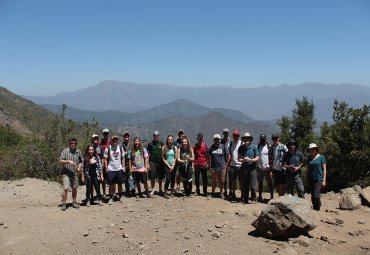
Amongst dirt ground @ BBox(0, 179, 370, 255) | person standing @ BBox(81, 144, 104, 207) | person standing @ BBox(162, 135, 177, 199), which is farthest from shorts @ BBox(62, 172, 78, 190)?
person standing @ BBox(162, 135, 177, 199)

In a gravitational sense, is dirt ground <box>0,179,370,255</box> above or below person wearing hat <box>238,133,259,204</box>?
below

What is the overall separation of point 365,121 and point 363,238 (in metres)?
17.5

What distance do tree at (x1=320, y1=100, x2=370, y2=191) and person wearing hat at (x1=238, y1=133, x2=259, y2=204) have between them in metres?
12.6

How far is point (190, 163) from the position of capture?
37.7ft

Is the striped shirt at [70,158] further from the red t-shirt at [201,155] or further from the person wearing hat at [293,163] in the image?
the person wearing hat at [293,163]

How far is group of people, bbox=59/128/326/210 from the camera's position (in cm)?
1000

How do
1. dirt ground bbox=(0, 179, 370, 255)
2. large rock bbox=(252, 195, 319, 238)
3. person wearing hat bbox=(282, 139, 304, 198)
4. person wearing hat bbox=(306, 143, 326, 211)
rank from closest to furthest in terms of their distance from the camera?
dirt ground bbox=(0, 179, 370, 255), large rock bbox=(252, 195, 319, 238), person wearing hat bbox=(306, 143, 326, 211), person wearing hat bbox=(282, 139, 304, 198)

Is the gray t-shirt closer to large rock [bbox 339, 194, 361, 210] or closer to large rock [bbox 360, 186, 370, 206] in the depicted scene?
large rock [bbox 339, 194, 361, 210]

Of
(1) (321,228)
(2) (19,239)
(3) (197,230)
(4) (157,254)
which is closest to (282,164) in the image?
(1) (321,228)

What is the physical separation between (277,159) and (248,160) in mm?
850

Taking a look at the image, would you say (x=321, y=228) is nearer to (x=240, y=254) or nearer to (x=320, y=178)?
(x=320, y=178)

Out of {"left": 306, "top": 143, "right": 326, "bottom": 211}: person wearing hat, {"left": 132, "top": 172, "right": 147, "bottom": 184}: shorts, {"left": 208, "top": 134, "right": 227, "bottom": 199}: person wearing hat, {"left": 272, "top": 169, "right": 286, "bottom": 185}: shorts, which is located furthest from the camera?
{"left": 132, "top": 172, "right": 147, "bottom": 184}: shorts

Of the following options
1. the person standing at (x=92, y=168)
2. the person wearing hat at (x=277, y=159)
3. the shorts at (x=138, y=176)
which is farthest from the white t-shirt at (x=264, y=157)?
the person standing at (x=92, y=168)

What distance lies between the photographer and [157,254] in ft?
23.2
